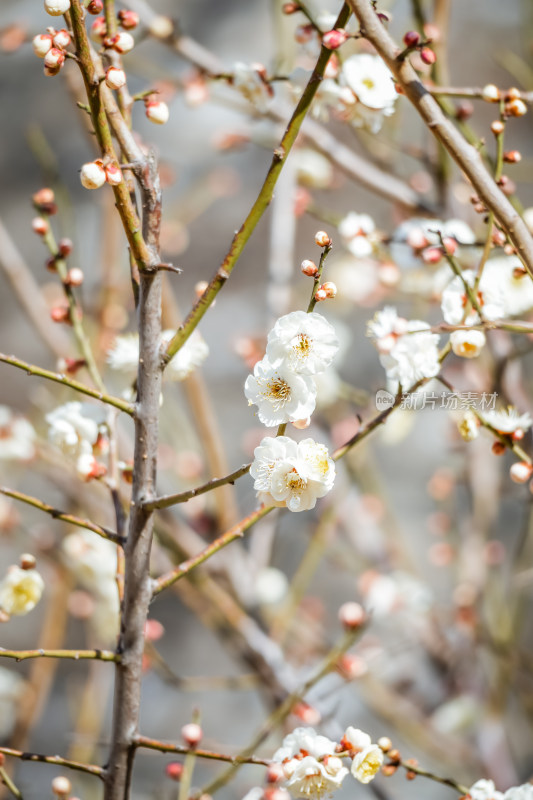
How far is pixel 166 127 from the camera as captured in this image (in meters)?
1.99

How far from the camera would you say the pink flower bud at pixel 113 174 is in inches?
18.4

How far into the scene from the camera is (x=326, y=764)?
0.53 m

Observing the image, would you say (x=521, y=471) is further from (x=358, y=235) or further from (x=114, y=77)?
(x=114, y=77)

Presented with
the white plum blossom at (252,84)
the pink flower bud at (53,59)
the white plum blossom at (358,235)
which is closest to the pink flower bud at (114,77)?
the pink flower bud at (53,59)

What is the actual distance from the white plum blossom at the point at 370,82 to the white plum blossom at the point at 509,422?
305mm

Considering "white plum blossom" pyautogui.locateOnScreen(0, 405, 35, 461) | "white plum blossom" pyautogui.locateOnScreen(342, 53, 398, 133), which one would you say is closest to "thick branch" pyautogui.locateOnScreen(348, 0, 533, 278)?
"white plum blossom" pyautogui.locateOnScreen(342, 53, 398, 133)

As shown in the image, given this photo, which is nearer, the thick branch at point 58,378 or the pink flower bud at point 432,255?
the thick branch at point 58,378

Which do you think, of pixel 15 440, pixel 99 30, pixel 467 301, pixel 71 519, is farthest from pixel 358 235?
pixel 15 440

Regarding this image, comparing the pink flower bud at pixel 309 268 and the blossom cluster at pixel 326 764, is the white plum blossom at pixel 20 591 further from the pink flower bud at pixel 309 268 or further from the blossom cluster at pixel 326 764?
the pink flower bud at pixel 309 268

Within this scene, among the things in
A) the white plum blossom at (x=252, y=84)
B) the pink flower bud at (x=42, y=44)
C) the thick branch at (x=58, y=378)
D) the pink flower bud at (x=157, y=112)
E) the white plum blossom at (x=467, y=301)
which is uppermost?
the white plum blossom at (x=252, y=84)

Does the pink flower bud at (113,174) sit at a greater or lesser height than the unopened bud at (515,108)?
lesser

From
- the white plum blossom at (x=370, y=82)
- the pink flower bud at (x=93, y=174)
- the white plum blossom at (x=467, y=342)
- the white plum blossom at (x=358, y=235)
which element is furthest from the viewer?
the white plum blossom at (x=358, y=235)

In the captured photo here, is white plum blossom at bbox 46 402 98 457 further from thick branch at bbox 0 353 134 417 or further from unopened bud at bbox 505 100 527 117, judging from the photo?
unopened bud at bbox 505 100 527 117

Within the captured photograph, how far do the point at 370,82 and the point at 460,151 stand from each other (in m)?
0.19
